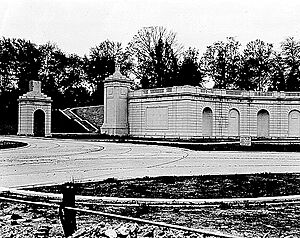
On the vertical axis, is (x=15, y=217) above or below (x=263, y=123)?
below

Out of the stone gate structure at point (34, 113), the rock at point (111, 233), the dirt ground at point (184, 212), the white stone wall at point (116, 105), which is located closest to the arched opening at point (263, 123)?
the white stone wall at point (116, 105)

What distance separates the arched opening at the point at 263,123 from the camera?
180 feet

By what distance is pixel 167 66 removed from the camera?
7131cm

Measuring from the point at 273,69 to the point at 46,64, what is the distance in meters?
36.2

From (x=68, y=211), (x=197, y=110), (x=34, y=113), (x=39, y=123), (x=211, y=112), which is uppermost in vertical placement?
(x=197, y=110)

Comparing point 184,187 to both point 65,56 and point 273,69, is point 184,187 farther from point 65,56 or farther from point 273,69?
point 65,56

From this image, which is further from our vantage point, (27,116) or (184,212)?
(27,116)

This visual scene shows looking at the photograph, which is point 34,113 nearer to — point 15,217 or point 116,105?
point 116,105

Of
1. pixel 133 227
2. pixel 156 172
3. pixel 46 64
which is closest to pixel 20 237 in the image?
pixel 133 227

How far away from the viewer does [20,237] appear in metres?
6.36

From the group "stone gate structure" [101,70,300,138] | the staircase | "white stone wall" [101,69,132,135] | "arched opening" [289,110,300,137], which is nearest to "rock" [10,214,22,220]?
"stone gate structure" [101,70,300,138]

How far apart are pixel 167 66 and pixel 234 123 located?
2020cm

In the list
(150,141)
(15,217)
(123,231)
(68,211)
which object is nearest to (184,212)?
(123,231)

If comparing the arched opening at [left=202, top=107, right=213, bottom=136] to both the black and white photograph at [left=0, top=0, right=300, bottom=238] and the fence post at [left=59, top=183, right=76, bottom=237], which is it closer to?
the black and white photograph at [left=0, top=0, right=300, bottom=238]
